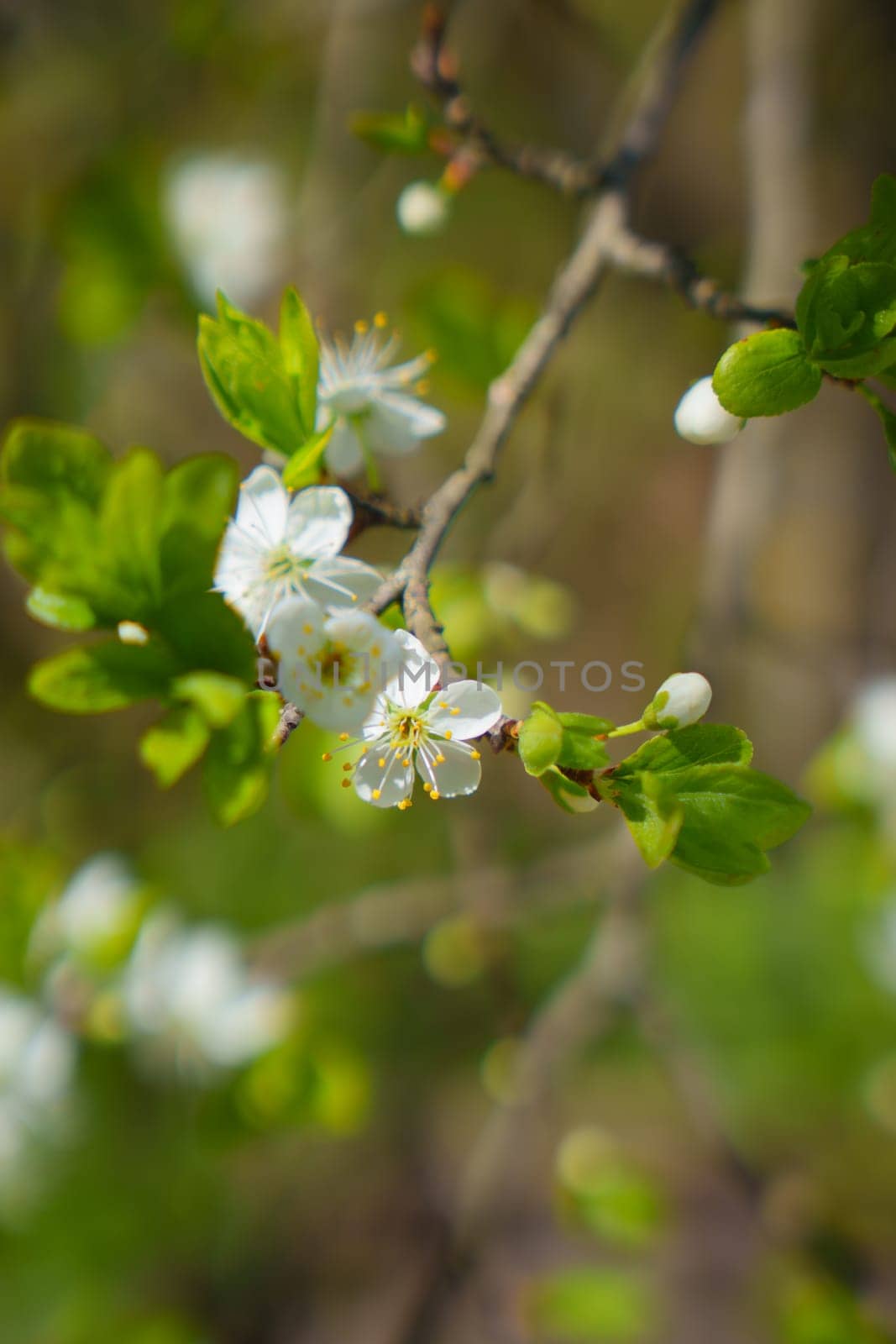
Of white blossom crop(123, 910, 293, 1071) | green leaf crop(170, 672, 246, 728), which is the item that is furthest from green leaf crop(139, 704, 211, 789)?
white blossom crop(123, 910, 293, 1071)

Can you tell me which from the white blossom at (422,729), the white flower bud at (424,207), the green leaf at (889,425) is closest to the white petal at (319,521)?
the white blossom at (422,729)

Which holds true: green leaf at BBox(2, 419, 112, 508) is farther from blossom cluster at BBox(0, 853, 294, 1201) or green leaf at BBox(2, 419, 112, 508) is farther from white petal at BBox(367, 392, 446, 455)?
blossom cluster at BBox(0, 853, 294, 1201)

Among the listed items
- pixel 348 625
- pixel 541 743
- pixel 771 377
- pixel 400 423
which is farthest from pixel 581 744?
pixel 400 423

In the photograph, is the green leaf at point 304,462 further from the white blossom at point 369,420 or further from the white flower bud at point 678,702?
the white flower bud at point 678,702

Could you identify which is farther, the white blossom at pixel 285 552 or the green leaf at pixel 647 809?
the white blossom at pixel 285 552

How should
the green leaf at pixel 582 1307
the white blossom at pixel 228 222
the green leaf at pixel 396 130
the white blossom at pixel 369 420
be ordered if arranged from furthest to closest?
1. the white blossom at pixel 228 222
2. the green leaf at pixel 582 1307
3. the green leaf at pixel 396 130
4. the white blossom at pixel 369 420

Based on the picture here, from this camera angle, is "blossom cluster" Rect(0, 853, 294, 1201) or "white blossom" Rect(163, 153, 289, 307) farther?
"white blossom" Rect(163, 153, 289, 307)

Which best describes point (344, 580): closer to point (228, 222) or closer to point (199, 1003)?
point (199, 1003)
